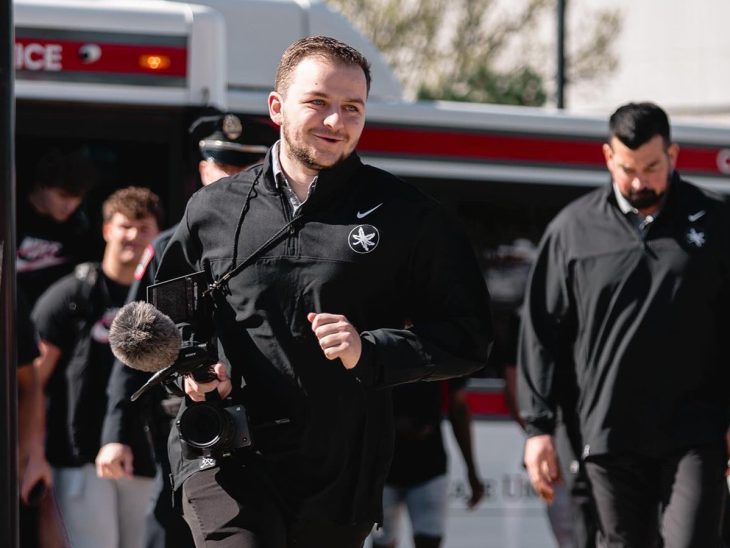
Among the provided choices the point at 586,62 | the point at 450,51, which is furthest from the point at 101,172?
the point at 586,62

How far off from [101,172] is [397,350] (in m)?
3.85

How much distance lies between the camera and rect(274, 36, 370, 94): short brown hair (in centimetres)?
376

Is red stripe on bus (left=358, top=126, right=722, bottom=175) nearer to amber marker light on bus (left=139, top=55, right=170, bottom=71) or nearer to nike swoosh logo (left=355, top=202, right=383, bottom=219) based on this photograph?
amber marker light on bus (left=139, top=55, right=170, bottom=71)

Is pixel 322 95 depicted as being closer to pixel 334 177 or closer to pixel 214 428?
pixel 334 177

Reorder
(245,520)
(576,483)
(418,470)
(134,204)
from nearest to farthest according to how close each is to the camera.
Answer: (245,520)
(576,483)
(134,204)
(418,470)

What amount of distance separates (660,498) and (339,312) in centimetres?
204

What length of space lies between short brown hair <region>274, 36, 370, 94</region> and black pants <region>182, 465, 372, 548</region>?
0.98 metres

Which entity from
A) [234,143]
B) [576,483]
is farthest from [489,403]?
[234,143]

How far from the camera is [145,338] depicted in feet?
11.9

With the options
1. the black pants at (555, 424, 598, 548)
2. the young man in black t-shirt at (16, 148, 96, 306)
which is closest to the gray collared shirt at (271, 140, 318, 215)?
the black pants at (555, 424, 598, 548)

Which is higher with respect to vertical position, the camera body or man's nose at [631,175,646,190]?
man's nose at [631,175,646,190]

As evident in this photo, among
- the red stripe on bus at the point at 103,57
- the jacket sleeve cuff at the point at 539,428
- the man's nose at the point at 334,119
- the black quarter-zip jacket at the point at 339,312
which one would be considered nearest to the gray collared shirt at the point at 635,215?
the jacket sleeve cuff at the point at 539,428

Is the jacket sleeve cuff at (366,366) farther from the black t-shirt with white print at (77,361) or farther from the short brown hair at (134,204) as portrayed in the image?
the short brown hair at (134,204)

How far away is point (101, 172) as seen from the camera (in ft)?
23.6
